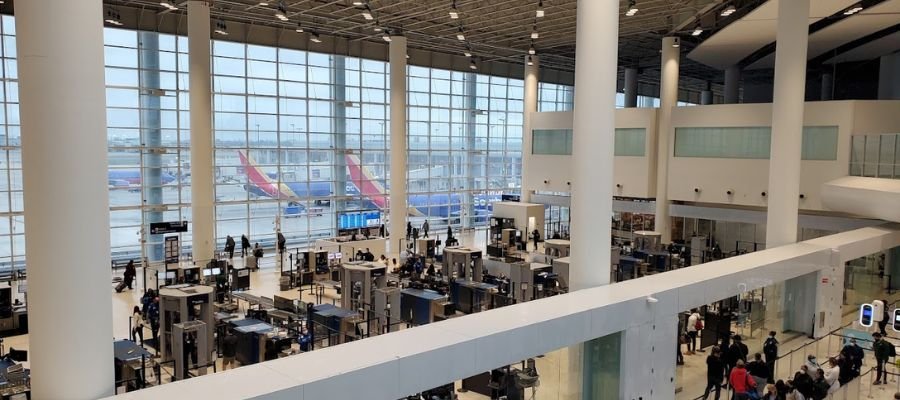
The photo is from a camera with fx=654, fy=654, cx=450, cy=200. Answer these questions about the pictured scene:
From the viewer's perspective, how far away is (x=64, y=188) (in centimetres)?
600

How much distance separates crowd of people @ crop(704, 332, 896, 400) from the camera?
11375mm

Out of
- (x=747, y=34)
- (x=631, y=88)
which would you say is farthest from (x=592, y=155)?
(x=631, y=88)

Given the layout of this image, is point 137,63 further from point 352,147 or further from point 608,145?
point 608,145

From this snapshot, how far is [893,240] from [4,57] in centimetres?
2891

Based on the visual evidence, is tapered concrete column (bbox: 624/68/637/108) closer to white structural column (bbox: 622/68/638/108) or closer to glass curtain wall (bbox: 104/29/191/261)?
white structural column (bbox: 622/68/638/108)

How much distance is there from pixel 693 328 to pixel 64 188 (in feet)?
45.8

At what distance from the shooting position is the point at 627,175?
31.5 m


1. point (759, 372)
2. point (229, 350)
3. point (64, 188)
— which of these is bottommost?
point (229, 350)

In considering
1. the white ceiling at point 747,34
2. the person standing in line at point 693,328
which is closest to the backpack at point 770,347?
the person standing in line at point 693,328

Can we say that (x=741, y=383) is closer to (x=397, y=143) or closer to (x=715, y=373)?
(x=715, y=373)

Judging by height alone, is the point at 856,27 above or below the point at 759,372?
above

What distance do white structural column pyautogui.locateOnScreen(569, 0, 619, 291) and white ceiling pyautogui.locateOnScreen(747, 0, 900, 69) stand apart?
13.6 metres

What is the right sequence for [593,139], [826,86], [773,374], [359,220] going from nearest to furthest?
1. [593,139]
2. [773,374]
3. [359,220]
4. [826,86]

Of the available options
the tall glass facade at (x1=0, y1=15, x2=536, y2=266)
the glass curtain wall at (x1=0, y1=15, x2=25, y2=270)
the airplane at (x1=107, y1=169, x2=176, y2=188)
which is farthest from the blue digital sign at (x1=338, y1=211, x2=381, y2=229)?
the glass curtain wall at (x1=0, y1=15, x2=25, y2=270)
